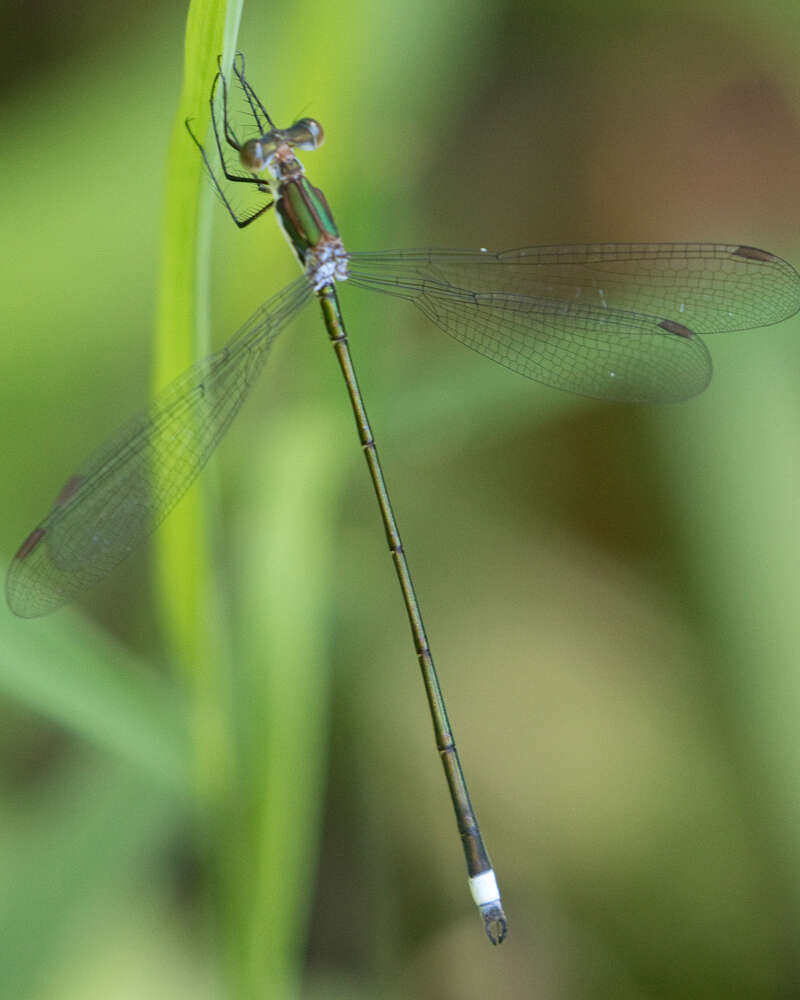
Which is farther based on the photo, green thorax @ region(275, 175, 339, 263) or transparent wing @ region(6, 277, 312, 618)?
green thorax @ region(275, 175, 339, 263)

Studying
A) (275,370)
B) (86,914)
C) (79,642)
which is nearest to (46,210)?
(275,370)

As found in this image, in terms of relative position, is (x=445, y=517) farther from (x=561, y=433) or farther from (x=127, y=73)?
(x=127, y=73)

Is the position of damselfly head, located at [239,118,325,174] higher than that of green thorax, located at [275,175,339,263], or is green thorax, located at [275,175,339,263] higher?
damselfly head, located at [239,118,325,174]

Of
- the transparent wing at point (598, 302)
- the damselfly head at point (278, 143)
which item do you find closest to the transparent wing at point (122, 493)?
the damselfly head at point (278, 143)

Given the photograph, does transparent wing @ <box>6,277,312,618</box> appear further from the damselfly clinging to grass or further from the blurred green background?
the blurred green background

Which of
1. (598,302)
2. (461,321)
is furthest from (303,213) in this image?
(598,302)

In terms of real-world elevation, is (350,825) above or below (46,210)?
below

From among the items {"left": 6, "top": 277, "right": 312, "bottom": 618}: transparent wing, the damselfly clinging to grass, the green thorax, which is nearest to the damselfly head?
the damselfly clinging to grass
